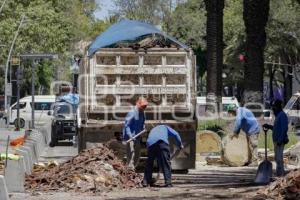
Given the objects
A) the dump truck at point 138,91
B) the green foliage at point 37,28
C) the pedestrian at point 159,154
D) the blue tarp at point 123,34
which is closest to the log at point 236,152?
the dump truck at point 138,91

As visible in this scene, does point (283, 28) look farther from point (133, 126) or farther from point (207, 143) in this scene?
point (133, 126)

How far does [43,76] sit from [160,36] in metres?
58.0

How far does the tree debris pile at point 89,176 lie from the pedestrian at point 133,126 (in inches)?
29.7

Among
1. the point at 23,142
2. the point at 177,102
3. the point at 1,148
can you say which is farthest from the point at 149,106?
the point at 1,148

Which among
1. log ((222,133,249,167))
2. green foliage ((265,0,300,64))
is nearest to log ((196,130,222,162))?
log ((222,133,249,167))

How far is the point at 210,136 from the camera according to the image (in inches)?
1002

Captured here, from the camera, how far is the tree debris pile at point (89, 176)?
16.2 m

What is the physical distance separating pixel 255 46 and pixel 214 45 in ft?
17.4

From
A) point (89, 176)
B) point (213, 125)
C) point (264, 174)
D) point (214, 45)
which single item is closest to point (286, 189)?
point (264, 174)

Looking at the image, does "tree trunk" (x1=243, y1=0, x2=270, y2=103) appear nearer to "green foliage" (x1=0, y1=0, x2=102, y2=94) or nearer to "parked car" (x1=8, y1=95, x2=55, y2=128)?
"parked car" (x1=8, y1=95, x2=55, y2=128)

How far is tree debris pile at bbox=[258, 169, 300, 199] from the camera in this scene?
13.2m

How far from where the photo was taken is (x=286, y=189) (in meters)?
13.4

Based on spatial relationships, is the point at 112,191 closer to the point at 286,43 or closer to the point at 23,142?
the point at 23,142

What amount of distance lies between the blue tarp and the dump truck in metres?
0.33
